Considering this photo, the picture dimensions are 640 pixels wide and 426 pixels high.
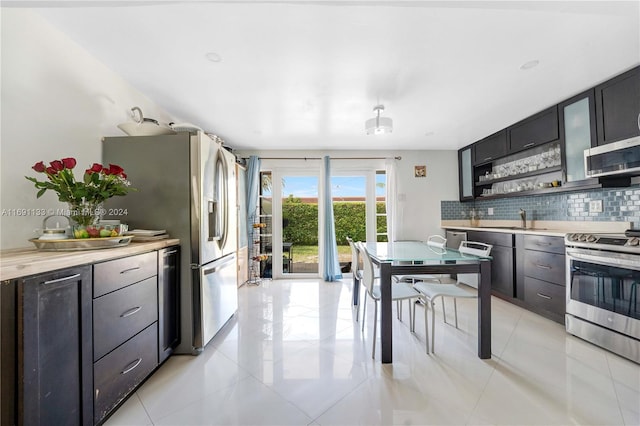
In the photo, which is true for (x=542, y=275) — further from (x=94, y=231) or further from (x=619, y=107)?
(x=94, y=231)

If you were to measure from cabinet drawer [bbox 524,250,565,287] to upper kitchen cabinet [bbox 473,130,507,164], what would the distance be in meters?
1.46

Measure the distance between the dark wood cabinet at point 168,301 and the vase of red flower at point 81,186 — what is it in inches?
18.4

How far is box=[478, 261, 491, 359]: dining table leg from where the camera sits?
6.22 feet

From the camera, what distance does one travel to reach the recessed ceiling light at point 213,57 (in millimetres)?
1800

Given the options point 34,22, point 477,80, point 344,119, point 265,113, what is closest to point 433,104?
point 477,80

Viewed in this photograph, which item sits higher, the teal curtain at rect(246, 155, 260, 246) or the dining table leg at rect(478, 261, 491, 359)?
the teal curtain at rect(246, 155, 260, 246)

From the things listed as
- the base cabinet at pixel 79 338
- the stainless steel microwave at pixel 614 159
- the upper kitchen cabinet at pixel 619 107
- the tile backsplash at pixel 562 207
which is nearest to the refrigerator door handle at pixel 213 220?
the base cabinet at pixel 79 338

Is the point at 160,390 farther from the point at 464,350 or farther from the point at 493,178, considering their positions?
the point at 493,178

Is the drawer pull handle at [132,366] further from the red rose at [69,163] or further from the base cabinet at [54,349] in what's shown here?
the red rose at [69,163]

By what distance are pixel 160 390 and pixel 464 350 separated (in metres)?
2.23

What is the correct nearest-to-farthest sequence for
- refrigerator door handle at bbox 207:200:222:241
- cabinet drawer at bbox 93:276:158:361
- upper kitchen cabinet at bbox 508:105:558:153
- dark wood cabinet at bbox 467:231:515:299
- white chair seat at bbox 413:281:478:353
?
cabinet drawer at bbox 93:276:158:361 < white chair seat at bbox 413:281:478:353 < refrigerator door handle at bbox 207:200:222:241 < upper kitchen cabinet at bbox 508:105:558:153 < dark wood cabinet at bbox 467:231:515:299

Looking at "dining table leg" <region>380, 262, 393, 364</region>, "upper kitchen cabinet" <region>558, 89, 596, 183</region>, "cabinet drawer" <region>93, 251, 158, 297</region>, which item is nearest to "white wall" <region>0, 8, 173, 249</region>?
"cabinet drawer" <region>93, 251, 158, 297</region>

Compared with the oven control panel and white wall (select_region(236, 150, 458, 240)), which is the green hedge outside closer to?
white wall (select_region(236, 150, 458, 240))

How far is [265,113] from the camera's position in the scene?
284cm
